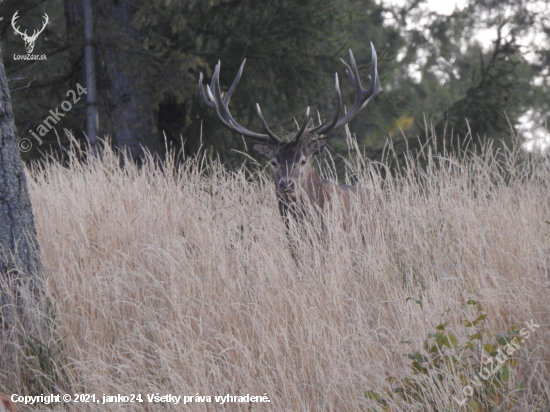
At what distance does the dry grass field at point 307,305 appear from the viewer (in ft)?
10.3

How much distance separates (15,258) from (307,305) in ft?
5.75

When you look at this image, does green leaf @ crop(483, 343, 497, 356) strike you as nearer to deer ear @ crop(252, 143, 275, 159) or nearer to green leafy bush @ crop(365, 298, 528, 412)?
green leafy bush @ crop(365, 298, 528, 412)

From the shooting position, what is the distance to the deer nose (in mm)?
5535

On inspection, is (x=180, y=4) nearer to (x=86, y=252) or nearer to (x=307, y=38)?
(x=307, y=38)

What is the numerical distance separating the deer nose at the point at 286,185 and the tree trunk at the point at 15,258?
2.13 m

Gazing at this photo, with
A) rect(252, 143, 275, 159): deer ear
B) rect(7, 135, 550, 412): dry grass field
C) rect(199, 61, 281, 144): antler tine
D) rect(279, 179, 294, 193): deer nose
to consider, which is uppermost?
rect(199, 61, 281, 144): antler tine

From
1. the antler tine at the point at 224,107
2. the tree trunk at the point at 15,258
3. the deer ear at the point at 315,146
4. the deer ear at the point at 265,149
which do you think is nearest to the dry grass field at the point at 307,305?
the tree trunk at the point at 15,258

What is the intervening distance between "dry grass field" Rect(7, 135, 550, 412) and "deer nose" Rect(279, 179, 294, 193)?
32 centimetres

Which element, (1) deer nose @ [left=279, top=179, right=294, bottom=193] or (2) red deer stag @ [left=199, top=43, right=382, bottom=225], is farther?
(2) red deer stag @ [left=199, top=43, right=382, bottom=225]

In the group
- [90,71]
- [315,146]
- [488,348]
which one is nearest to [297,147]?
[315,146]

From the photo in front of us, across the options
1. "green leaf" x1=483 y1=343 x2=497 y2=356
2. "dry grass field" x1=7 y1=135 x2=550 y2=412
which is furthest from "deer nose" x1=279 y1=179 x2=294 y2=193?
"green leaf" x1=483 y1=343 x2=497 y2=356

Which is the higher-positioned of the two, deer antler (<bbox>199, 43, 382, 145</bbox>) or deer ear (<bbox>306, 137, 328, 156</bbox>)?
deer antler (<bbox>199, 43, 382, 145</bbox>)

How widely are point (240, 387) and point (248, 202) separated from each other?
8.91ft

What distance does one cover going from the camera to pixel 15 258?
401cm
